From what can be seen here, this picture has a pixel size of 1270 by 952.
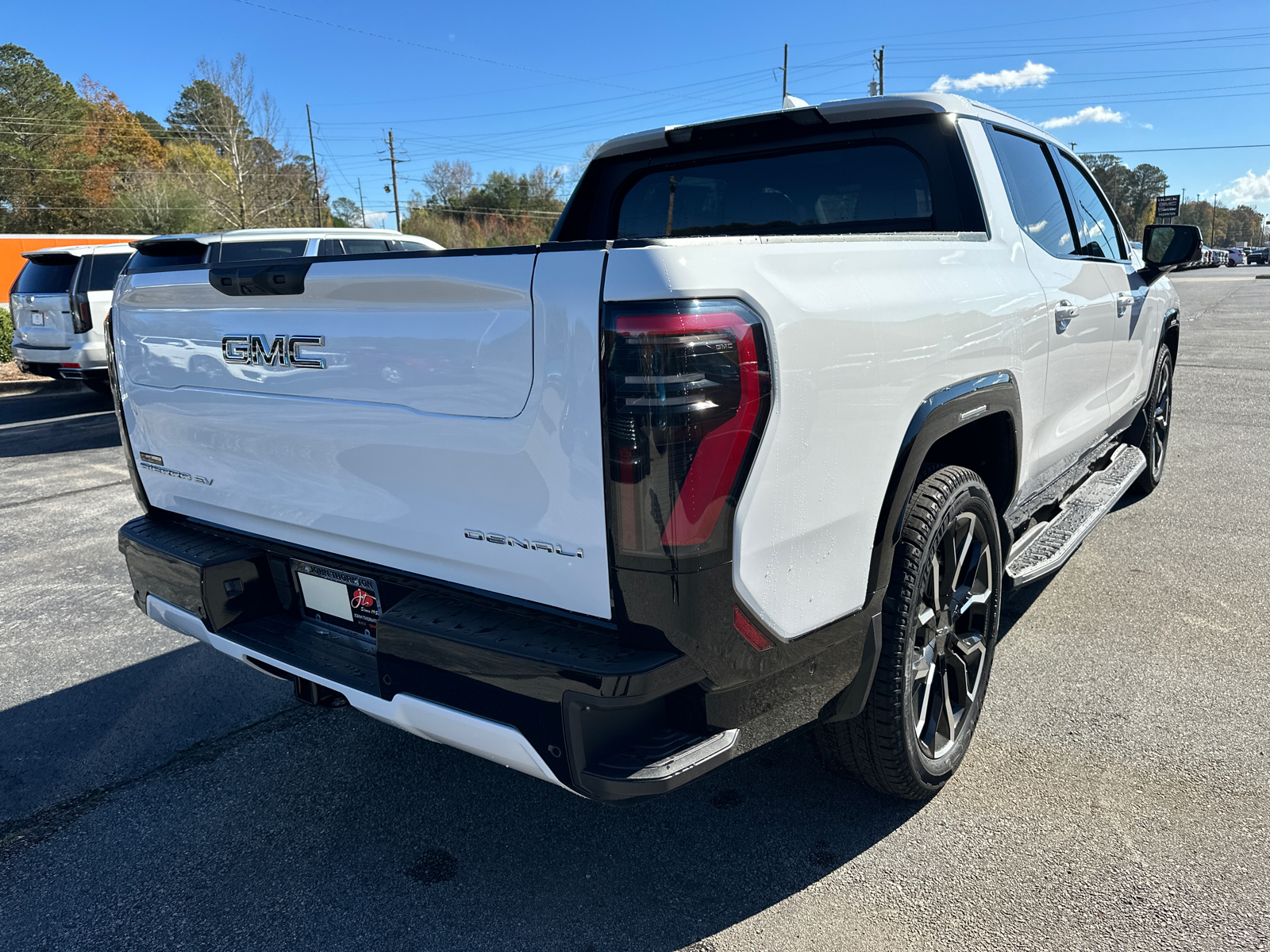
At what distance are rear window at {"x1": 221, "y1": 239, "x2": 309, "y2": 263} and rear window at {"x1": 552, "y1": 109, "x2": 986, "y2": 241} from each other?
7.76 m

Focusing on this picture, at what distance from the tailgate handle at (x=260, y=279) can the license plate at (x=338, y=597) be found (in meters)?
0.73

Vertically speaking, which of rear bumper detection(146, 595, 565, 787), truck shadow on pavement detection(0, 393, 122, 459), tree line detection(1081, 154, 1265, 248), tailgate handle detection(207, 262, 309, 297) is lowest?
truck shadow on pavement detection(0, 393, 122, 459)

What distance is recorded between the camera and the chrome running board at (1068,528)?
3.16 meters

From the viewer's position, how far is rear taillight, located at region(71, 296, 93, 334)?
1023 cm

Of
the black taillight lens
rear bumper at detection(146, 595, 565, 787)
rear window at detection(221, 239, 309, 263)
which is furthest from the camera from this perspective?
rear window at detection(221, 239, 309, 263)

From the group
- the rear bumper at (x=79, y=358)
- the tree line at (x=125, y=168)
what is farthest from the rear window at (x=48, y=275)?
the tree line at (x=125, y=168)

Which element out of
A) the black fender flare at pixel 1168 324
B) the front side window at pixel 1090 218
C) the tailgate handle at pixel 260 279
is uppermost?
the front side window at pixel 1090 218

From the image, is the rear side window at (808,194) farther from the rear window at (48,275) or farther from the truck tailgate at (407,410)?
the rear window at (48,275)

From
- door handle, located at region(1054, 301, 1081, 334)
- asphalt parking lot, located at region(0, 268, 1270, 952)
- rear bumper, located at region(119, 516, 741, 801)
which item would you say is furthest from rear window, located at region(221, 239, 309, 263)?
rear bumper, located at region(119, 516, 741, 801)

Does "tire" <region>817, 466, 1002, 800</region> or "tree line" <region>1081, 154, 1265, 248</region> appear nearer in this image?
"tire" <region>817, 466, 1002, 800</region>

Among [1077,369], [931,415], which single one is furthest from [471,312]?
[1077,369]

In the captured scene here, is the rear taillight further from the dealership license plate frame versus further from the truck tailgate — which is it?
the dealership license plate frame

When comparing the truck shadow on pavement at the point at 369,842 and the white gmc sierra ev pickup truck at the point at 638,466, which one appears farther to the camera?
the truck shadow on pavement at the point at 369,842

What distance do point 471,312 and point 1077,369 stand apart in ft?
9.01
